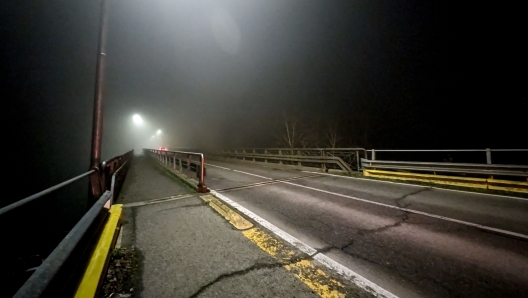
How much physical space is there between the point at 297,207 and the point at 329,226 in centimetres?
130

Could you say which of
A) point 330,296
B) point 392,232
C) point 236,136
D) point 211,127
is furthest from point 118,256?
point 211,127

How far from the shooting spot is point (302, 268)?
2654mm

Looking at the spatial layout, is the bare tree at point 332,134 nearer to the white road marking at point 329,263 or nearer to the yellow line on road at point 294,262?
the white road marking at point 329,263

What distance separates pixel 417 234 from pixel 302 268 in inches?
97.2

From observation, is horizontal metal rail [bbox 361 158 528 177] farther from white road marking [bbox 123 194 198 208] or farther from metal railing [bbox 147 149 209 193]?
white road marking [bbox 123 194 198 208]

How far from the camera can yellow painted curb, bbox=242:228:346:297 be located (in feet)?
7.45

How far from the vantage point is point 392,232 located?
3818 millimetres

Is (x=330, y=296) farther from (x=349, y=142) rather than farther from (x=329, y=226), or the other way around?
(x=349, y=142)

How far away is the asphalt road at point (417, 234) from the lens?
98.3 inches

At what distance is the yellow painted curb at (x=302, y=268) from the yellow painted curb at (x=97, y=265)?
1.94 metres

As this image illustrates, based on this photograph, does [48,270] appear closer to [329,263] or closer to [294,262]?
[294,262]

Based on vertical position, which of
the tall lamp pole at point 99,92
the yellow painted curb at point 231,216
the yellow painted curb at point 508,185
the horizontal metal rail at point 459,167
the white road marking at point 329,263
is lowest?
the white road marking at point 329,263

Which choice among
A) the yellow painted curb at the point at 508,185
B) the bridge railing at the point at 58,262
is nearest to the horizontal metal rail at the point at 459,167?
the yellow painted curb at the point at 508,185

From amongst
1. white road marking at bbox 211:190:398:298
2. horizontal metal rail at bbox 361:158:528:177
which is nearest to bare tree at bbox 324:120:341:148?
horizontal metal rail at bbox 361:158:528:177
